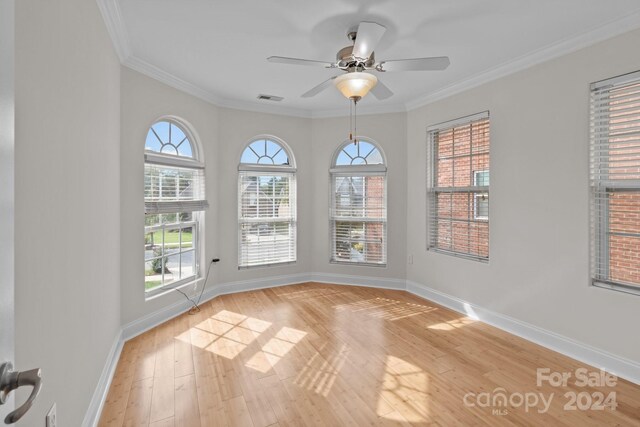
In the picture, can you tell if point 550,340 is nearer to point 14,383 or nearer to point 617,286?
point 617,286

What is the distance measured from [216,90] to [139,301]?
8.41 feet

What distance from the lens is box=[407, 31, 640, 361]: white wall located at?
2.50 m

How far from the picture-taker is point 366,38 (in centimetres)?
217

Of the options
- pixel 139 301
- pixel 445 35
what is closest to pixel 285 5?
pixel 445 35

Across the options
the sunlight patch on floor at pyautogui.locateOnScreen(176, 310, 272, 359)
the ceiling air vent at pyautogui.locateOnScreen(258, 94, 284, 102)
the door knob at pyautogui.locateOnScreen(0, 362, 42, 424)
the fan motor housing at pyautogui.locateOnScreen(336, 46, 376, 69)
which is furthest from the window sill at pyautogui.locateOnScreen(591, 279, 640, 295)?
the ceiling air vent at pyautogui.locateOnScreen(258, 94, 284, 102)

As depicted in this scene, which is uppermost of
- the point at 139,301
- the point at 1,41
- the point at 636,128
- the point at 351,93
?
the point at 351,93

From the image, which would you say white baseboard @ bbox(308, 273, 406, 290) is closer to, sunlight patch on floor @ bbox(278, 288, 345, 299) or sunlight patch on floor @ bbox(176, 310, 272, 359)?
sunlight patch on floor @ bbox(278, 288, 345, 299)

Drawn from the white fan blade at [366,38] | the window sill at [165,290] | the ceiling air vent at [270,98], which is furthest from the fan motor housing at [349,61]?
the window sill at [165,290]

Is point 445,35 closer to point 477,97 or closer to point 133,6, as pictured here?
point 477,97

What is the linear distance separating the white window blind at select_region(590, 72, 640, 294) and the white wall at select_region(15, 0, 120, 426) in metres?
3.55

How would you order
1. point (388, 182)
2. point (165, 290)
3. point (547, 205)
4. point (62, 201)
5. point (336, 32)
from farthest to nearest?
1. point (388, 182)
2. point (165, 290)
3. point (547, 205)
4. point (336, 32)
5. point (62, 201)

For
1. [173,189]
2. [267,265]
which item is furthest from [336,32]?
[267,265]

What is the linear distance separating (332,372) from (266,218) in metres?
2.67

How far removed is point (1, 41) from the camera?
2.18ft
